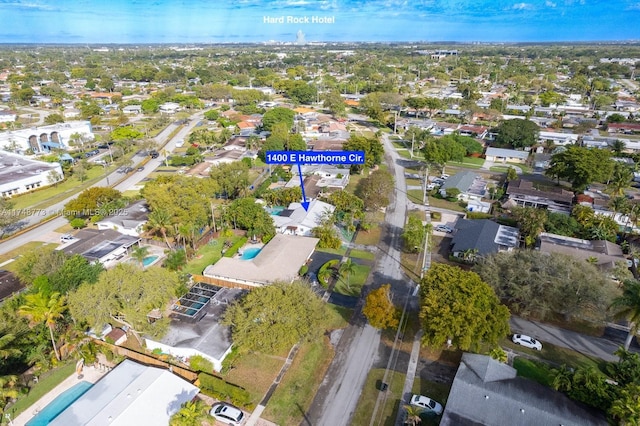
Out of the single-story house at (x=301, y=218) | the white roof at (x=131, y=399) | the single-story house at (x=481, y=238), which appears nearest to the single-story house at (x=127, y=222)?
the single-story house at (x=301, y=218)

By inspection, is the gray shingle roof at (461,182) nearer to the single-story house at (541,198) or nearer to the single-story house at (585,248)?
the single-story house at (541,198)

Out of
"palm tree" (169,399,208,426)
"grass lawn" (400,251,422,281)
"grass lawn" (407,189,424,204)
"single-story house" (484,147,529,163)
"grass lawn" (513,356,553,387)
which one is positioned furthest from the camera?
"single-story house" (484,147,529,163)

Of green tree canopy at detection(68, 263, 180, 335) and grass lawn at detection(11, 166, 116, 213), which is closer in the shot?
green tree canopy at detection(68, 263, 180, 335)

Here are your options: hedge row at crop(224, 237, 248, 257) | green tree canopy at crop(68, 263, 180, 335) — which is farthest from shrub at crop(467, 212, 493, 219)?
green tree canopy at crop(68, 263, 180, 335)

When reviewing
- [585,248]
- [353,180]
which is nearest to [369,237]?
[353,180]

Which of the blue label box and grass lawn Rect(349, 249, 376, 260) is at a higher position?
the blue label box

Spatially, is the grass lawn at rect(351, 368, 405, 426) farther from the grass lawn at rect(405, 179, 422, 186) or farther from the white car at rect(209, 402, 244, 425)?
the grass lawn at rect(405, 179, 422, 186)
